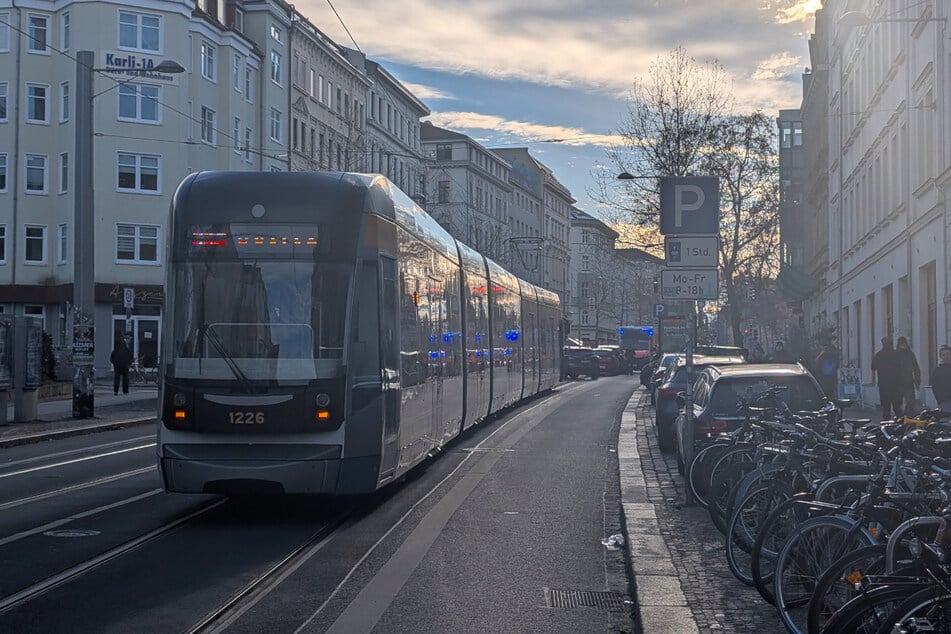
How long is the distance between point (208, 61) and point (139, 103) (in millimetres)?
5064

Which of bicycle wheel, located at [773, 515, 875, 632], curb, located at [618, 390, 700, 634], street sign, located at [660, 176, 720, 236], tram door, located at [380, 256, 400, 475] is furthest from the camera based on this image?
street sign, located at [660, 176, 720, 236]

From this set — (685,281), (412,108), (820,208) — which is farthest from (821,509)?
(412,108)

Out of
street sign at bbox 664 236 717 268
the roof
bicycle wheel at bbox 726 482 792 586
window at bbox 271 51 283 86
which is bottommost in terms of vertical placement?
bicycle wheel at bbox 726 482 792 586

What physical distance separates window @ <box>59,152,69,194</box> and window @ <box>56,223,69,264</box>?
1530 mm

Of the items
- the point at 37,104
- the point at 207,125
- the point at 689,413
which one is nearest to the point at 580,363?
the point at 207,125

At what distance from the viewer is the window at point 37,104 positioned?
53.9 meters

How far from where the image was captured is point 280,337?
36.3 feet

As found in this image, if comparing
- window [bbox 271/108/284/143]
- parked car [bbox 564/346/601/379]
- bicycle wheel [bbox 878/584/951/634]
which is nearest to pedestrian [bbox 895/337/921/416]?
bicycle wheel [bbox 878/584/951/634]

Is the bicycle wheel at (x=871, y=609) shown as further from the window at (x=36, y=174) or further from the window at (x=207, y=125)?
the window at (x=207, y=125)

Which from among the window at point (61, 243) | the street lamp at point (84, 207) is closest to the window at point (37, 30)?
the window at point (61, 243)

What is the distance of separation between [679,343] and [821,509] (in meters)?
66.0

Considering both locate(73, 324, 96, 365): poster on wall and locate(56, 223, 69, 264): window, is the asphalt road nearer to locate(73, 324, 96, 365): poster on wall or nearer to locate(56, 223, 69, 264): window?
locate(73, 324, 96, 365): poster on wall

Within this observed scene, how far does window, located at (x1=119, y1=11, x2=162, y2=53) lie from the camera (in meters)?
53.4

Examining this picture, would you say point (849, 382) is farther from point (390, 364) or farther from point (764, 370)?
point (390, 364)
